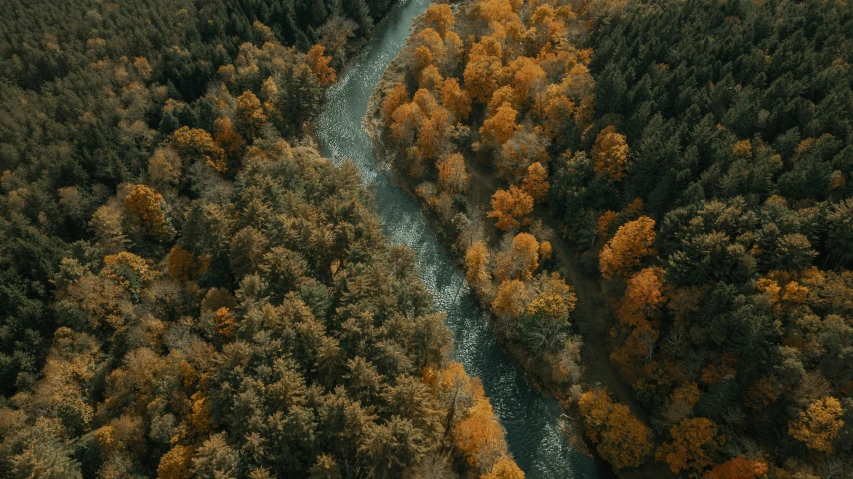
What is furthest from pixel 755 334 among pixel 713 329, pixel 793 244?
pixel 793 244

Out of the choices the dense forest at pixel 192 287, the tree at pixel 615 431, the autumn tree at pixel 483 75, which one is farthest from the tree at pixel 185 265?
the autumn tree at pixel 483 75

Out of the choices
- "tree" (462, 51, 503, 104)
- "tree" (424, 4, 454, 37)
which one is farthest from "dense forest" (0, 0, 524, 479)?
"tree" (462, 51, 503, 104)

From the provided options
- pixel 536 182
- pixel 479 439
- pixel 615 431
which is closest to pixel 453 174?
pixel 536 182

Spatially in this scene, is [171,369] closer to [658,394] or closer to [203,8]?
[658,394]

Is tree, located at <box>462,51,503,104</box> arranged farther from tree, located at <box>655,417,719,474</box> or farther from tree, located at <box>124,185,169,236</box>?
tree, located at <box>655,417,719,474</box>

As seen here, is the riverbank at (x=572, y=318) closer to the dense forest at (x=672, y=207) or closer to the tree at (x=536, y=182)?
the dense forest at (x=672, y=207)
